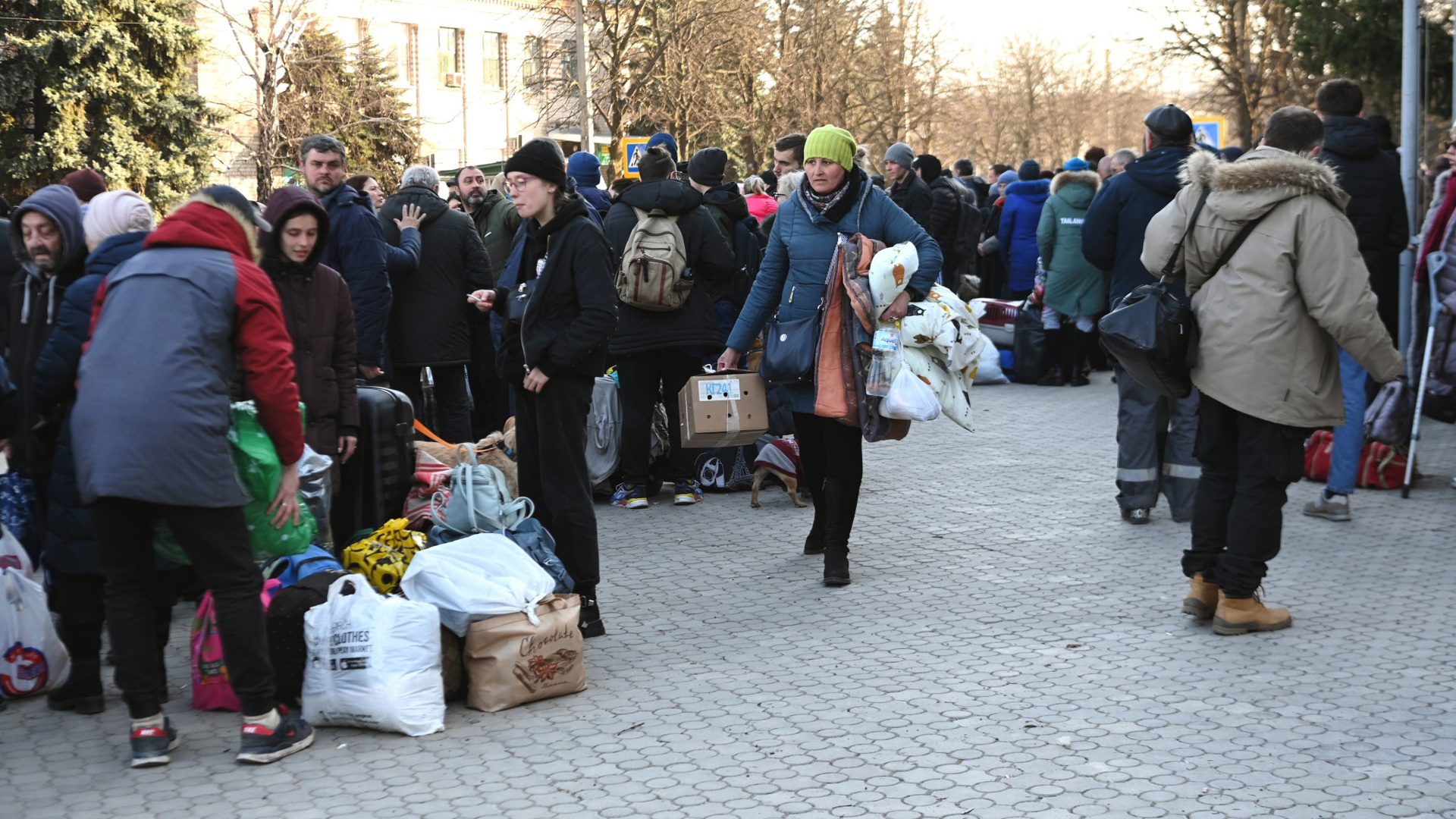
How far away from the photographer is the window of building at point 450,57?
163 feet

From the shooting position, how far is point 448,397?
380 inches

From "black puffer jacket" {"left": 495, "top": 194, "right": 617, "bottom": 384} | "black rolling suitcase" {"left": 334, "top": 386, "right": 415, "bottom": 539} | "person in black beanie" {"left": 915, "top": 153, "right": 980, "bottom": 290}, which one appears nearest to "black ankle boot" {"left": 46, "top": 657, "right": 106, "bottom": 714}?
"black rolling suitcase" {"left": 334, "top": 386, "right": 415, "bottom": 539}

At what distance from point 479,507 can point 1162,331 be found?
9.57ft

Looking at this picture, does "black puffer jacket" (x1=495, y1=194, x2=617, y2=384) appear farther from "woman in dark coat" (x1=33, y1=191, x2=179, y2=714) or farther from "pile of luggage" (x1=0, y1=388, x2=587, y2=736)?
"woman in dark coat" (x1=33, y1=191, x2=179, y2=714)

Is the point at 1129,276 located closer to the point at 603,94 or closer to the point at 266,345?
the point at 266,345

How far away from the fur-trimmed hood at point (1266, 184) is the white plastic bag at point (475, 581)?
10.2ft

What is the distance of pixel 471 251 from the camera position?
952 cm

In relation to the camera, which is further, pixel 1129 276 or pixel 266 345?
pixel 1129 276

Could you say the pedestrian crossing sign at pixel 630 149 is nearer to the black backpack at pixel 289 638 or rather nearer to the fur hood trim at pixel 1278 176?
the fur hood trim at pixel 1278 176

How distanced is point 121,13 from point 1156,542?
29245mm

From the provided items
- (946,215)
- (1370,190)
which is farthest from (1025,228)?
(1370,190)

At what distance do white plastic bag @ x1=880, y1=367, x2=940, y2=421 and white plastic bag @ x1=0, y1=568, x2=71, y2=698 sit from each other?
11.7 ft

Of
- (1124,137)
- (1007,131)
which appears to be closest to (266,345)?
(1007,131)

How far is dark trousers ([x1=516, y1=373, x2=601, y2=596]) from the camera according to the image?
245 inches
